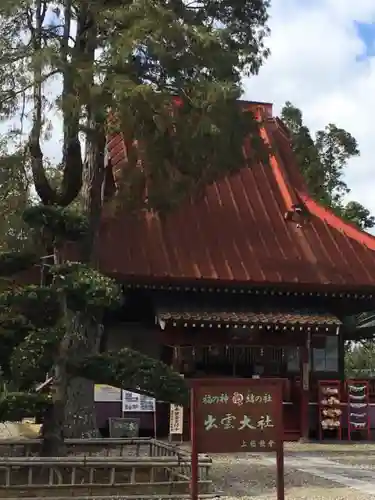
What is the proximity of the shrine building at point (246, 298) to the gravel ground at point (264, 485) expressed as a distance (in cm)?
349

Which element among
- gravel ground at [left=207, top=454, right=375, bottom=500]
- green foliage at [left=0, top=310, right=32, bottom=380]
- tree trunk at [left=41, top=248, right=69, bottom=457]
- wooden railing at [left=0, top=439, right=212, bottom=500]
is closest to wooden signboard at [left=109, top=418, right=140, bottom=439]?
gravel ground at [left=207, top=454, right=375, bottom=500]

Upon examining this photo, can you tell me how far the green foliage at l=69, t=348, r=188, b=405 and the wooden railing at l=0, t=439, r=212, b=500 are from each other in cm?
77

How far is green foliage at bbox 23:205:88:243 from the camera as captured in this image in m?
8.52

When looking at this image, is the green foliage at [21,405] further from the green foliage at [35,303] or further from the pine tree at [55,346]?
the green foliage at [35,303]

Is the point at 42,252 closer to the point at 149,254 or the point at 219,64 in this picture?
the point at 219,64

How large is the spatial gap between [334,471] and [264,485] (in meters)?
1.82

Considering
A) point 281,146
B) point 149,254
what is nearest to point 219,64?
point 149,254

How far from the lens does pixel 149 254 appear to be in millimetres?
14477

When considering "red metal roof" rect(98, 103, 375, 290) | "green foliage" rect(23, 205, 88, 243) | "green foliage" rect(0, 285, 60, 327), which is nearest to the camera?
"green foliage" rect(0, 285, 60, 327)

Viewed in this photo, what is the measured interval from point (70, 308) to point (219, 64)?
14.1ft

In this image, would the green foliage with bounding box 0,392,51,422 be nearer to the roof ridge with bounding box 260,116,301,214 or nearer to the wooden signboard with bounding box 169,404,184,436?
the wooden signboard with bounding box 169,404,184,436

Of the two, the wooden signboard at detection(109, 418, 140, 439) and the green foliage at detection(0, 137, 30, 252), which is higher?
the green foliage at detection(0, 137, 30, 252)

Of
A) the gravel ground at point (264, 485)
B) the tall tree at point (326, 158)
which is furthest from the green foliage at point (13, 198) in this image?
the tall tree at point (326, 158)

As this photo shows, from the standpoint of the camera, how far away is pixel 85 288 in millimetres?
7973
